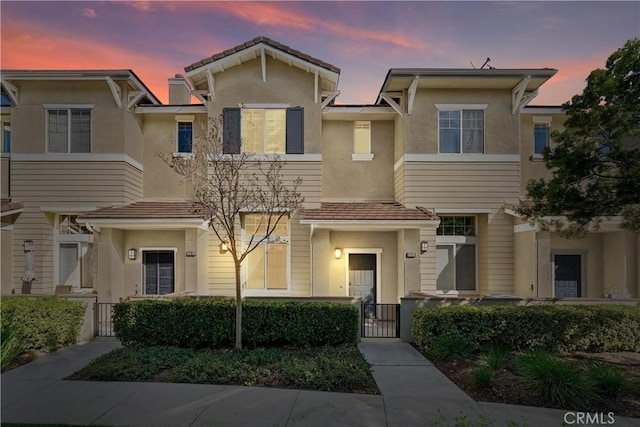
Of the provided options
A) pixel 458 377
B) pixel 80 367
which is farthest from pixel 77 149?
pixel 458 377

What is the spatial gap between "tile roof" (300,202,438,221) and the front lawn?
4526mm

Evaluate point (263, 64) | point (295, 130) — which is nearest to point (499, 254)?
point (295, 130)

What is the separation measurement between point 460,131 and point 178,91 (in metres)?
10.4

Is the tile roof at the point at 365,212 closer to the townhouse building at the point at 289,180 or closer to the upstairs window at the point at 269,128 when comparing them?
the townhouse building at the point at 289,180

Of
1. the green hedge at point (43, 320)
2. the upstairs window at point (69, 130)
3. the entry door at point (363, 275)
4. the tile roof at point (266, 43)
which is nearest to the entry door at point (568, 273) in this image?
the entry door at point (363, 275)

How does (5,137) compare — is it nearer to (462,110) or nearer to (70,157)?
(70,157)

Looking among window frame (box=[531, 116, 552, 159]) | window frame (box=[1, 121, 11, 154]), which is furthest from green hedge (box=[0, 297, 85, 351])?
window frame (box=[531, 116, 552, 159])

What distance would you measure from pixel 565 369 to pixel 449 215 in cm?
777

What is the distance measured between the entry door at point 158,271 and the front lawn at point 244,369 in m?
5.24

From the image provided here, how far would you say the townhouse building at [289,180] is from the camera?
12.3m

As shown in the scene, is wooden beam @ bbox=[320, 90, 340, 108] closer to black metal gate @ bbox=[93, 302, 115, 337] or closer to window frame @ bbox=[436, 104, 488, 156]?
window frame @ bbox=[436, 104, 488, 156]

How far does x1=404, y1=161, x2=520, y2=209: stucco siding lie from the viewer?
12.7 m

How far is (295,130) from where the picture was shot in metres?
12.7

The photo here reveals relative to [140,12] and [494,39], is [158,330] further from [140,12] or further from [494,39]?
[494,39]
